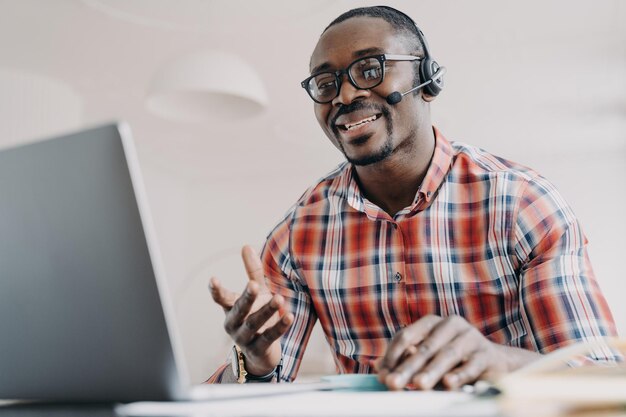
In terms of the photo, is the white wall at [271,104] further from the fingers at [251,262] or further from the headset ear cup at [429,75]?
the fingers at [251,262]

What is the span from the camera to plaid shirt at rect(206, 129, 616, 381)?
1.17 m

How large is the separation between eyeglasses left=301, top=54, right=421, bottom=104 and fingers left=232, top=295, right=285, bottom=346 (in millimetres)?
750

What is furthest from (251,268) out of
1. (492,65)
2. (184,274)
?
(184,274)

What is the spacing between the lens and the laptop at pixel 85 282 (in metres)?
0.47

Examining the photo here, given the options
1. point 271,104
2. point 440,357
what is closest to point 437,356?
point 440,357

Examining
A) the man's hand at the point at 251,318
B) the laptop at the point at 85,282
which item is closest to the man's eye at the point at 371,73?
the man's hand at the point at 251,318

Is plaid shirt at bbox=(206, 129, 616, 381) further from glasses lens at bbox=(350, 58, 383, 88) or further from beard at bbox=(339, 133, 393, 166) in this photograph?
glasses lens at bbox=(350, 58, 383, 88)

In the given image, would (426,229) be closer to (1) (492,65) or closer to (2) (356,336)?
(2) (356,336)

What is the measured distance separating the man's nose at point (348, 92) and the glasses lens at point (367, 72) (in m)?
0.01

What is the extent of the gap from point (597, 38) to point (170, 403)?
12.7 feet

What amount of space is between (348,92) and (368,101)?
0.06 m

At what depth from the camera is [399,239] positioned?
1.38 metres

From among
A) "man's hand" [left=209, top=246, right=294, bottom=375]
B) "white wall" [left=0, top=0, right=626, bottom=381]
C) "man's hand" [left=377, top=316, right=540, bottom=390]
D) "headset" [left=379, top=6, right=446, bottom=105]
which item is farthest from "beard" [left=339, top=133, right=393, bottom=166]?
"white wall" [left=0, top=0, right=626, bottom=381]

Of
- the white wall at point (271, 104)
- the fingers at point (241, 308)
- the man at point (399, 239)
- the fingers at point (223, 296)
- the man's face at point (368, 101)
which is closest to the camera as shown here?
the fingers at point (241, 308)
